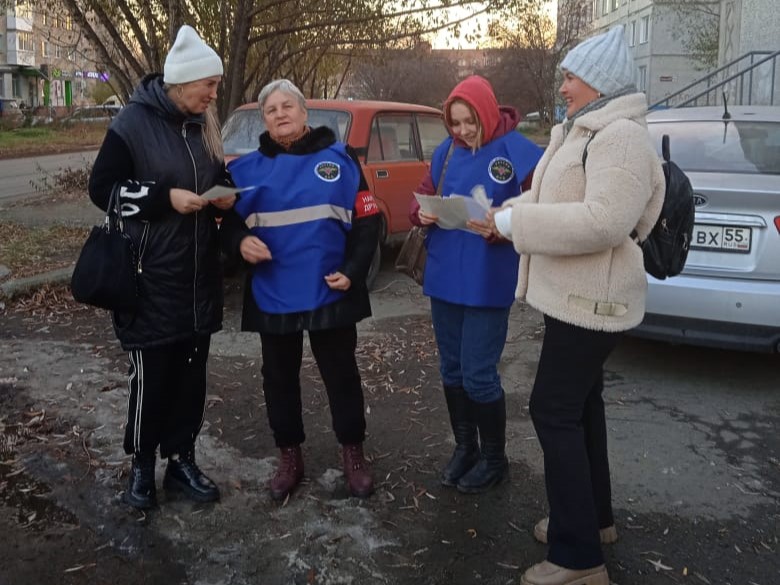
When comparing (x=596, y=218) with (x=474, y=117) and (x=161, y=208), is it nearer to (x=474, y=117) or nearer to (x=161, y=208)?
(x=474, y=117)

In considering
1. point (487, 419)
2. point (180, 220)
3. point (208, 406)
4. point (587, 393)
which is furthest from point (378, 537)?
point (208, 406)

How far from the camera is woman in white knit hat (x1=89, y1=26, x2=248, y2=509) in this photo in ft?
10.7

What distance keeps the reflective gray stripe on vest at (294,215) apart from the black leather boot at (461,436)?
99 centimetres

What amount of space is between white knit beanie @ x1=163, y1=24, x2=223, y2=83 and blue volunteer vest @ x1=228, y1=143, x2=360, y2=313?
0.40 m

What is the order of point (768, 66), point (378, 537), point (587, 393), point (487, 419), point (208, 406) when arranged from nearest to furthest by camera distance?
point (587, 393) → point (378, 537) → point (487, 419) → point (208, 406) → point (768, 66)

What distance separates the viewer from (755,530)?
340 cm

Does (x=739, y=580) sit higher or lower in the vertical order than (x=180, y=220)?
lower

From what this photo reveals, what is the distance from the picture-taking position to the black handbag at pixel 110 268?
10.6 ft

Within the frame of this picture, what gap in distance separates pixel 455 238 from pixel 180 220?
3.73ft

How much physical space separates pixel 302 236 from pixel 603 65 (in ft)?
4.52

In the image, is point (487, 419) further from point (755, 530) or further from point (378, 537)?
point (755, 530)

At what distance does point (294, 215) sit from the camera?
11.2 feet

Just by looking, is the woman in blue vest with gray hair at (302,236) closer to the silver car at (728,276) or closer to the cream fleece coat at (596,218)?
the cream fleece coat at (596,218)

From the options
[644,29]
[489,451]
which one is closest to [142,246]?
[489,451]
